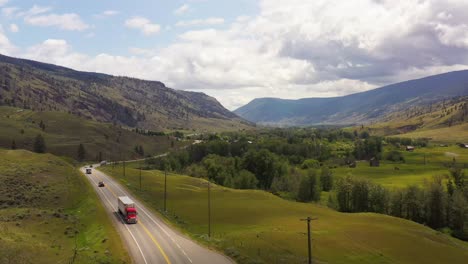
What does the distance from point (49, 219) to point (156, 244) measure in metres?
26.6

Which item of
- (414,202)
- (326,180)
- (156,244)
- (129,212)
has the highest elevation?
(129,212)

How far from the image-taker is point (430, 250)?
85.9 meters

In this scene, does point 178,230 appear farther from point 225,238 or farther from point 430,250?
point 430,250

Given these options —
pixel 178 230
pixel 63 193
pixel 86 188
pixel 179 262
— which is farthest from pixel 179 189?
pixel 179 262

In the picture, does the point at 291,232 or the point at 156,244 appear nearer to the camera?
the point at 156,244

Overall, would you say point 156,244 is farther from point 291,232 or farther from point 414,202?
point 414,202

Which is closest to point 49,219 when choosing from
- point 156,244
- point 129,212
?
point 129,212

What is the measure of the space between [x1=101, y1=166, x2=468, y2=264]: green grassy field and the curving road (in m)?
3.28

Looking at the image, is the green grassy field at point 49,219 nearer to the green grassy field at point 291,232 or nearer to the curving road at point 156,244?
the curving road at point 156,244

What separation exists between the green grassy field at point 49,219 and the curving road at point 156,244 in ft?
6.74

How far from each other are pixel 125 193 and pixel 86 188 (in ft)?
35.9

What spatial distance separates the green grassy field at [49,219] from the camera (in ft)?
178

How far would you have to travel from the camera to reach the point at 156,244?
64.6 meters

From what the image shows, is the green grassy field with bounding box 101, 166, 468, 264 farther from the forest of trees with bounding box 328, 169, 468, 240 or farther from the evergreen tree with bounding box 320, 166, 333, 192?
the evergreen tree with bounding box 320, 166, 333, 192
